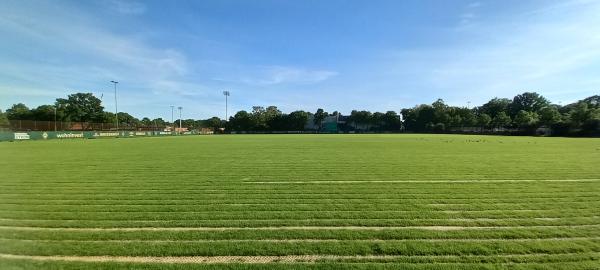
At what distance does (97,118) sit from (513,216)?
114 m

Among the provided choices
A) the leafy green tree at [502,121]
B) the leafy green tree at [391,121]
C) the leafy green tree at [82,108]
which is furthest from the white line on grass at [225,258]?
the leafy green tree at [391,121]

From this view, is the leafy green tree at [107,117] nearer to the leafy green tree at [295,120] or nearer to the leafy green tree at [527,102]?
the leafy green tree at [295,120]

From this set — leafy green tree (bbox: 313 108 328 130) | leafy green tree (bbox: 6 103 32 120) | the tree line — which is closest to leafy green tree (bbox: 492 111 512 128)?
the tree line

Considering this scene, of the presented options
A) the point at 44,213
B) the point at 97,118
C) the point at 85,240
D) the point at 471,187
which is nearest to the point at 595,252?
the point at 471,187

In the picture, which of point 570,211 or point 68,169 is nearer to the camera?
point 570,211

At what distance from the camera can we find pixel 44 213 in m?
7.60

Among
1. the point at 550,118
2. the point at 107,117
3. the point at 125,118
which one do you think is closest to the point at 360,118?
the point at 550,118

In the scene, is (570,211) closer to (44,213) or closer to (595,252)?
(595,252)

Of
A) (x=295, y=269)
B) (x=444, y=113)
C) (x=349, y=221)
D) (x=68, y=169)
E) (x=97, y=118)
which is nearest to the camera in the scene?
(x=295, y=269)

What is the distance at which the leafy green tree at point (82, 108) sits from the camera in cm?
9231

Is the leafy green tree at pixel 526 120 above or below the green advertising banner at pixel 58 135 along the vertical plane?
above

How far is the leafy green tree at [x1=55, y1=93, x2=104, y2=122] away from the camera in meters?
92.3

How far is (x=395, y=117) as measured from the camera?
136 m

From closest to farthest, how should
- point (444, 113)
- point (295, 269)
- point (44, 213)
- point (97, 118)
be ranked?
point (295, 269) → point (44, 213) → point (97, 118) → point (444, 113)
